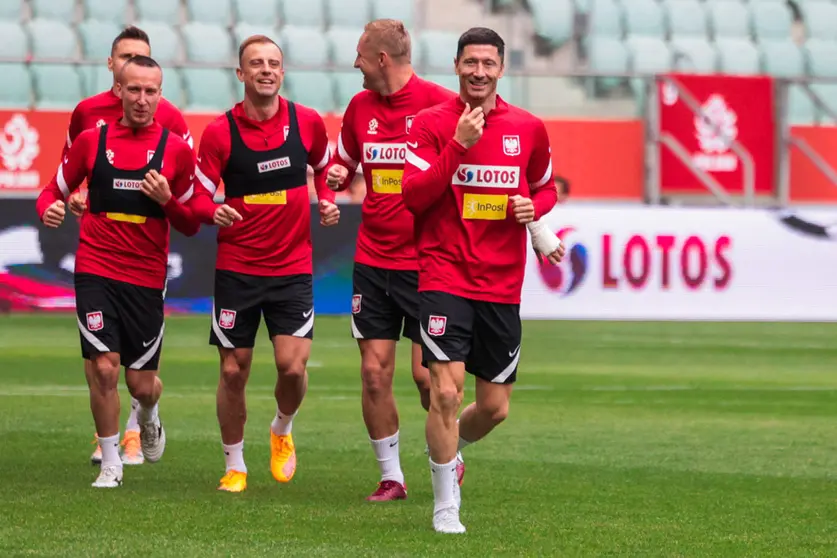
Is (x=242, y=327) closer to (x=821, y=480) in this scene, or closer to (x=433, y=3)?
(x=821, y=480)

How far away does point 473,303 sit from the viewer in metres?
7.10

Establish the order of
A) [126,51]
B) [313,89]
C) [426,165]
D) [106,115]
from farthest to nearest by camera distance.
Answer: [313,89] → [106,115] → [126,51] → [426,165]

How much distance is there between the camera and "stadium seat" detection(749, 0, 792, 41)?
1046 inches

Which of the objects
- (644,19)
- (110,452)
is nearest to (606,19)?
(644,19)

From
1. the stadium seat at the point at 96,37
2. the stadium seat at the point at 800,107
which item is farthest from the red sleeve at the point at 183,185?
the stadium seat at the point at 800,107

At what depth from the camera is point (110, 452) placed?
8.21 meters

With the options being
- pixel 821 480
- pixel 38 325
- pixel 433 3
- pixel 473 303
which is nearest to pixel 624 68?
pixel 433 3

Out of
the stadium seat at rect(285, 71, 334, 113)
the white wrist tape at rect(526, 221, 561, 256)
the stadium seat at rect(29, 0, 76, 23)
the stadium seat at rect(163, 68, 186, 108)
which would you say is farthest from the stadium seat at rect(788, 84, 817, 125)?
the white wrist tape at rect(526, 221, 561, 256)

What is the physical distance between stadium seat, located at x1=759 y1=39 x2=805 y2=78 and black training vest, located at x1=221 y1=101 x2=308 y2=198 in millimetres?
18688

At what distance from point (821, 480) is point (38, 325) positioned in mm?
11056

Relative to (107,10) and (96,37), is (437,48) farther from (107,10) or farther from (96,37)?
(96,37)

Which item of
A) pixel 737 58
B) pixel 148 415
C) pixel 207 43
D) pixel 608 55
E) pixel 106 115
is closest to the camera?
pixel 148 415

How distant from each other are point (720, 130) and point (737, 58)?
3.79 m

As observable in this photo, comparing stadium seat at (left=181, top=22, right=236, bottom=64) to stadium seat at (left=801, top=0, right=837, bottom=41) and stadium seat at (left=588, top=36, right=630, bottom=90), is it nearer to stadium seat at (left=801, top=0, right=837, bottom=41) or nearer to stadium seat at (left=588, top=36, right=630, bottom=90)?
stadium seat at (left=588, top=36, right=630, bottom=90)
